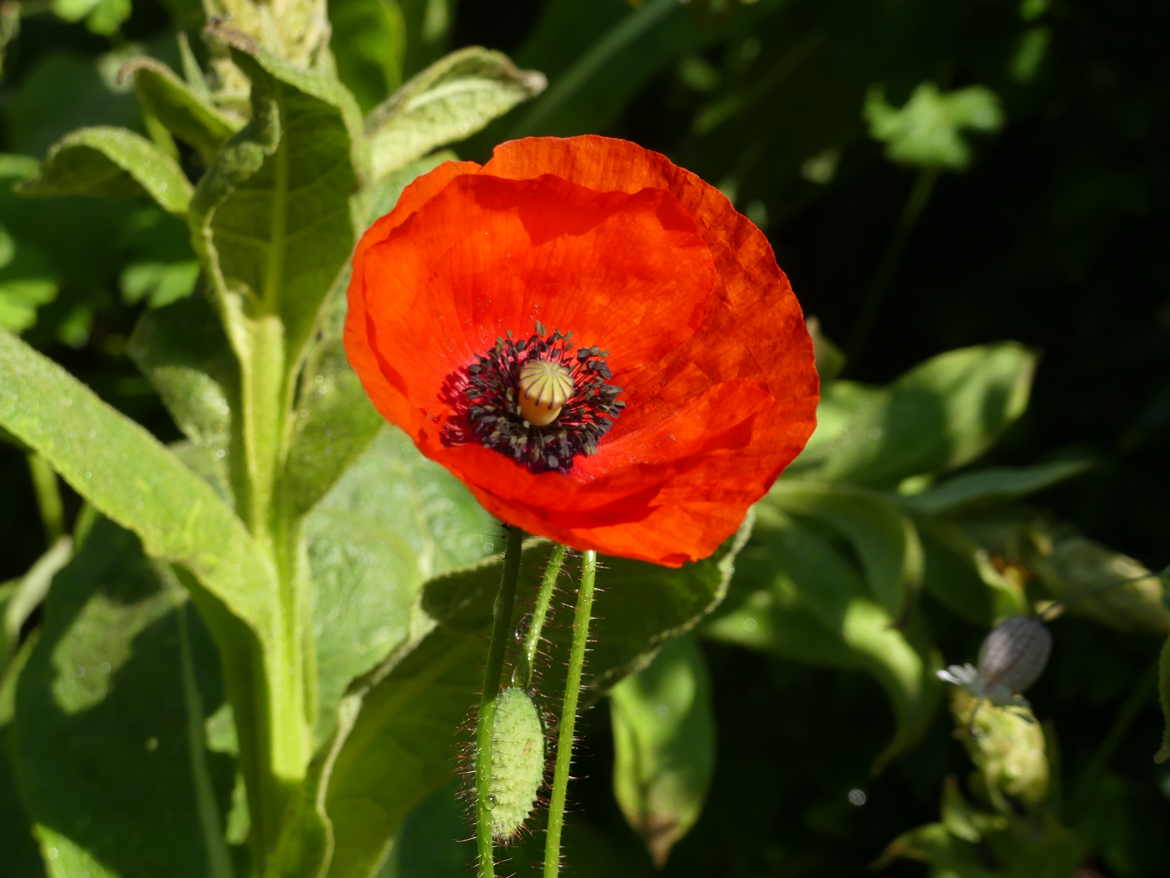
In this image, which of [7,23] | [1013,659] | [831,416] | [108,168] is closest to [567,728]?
[1013,659]

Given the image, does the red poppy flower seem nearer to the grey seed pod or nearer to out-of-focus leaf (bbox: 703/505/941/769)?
the grey seed pod

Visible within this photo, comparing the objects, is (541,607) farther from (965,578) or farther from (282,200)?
(965,578)

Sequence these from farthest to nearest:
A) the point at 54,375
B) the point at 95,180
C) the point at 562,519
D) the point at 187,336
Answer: the point at 187,336
the point at 95,180
the point at 54,375
the point at 562,519

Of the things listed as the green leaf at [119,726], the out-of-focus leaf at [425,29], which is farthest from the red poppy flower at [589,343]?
the out-of-focus leaf at [425,29]

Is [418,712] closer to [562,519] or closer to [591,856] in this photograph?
[562,519]

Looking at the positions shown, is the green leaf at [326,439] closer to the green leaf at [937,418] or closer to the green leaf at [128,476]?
the green leaf at [128,476]

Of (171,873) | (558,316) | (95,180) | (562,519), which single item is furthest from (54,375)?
(171,873)

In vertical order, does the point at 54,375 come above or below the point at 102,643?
above

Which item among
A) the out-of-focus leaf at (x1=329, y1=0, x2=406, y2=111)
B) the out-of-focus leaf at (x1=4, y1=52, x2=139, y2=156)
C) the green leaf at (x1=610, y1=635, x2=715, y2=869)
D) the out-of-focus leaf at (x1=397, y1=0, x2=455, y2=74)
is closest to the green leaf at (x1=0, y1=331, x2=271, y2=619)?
the green leaf at (x1=610, y1=635, x2=715, y2=869)
